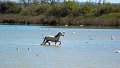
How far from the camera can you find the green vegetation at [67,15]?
64375 mm

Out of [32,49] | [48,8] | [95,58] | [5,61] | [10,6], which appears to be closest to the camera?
[5,61]

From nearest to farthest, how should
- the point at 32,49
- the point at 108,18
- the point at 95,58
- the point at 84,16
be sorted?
the point at 95,58 → the point at 32,49 → the point at 108,18 → the point at 84,16

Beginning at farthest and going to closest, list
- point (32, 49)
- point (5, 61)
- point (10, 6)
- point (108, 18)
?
point (10, 6) < point (108, 18) < point (32, 49) < point (5, 61)

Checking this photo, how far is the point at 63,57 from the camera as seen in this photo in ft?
67.9

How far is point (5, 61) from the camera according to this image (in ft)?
62.5

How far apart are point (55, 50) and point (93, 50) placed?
6.22 feet

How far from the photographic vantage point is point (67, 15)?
249 feet

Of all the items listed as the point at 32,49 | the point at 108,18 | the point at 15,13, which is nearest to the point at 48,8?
the point at 15,13

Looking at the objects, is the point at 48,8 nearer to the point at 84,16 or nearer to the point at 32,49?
the point at 84,16

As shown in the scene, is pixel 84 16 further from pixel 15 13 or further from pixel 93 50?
pixel 93 50

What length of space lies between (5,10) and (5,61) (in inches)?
2771

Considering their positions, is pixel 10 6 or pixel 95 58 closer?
pixel 95 58

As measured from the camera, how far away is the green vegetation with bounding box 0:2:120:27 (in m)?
64.4

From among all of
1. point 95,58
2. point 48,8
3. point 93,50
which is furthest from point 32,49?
point 48,8
